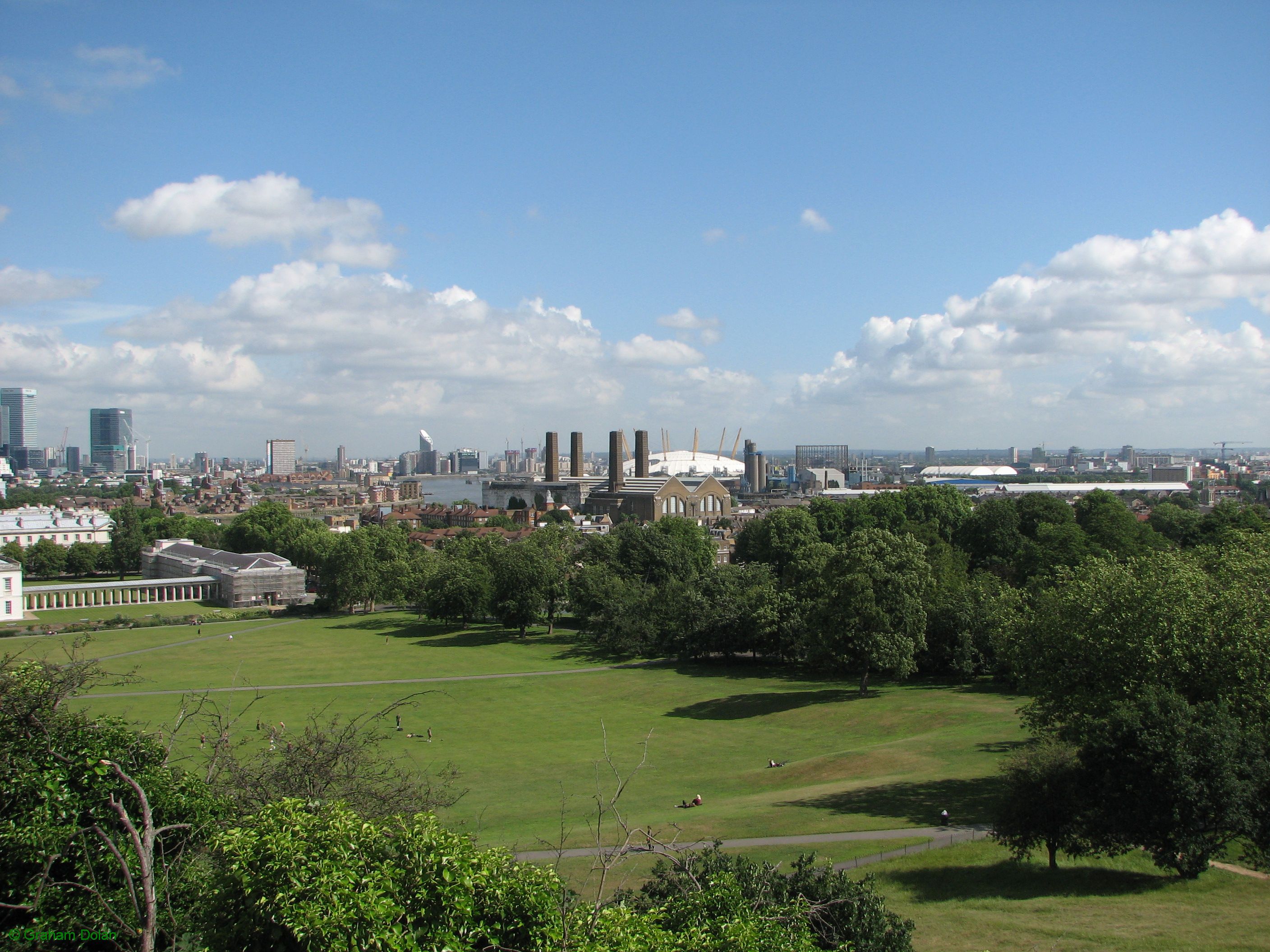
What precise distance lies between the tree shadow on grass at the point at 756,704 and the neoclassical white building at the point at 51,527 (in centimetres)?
9768

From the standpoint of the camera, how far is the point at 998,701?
3369cm

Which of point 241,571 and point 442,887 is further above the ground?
point 442,887

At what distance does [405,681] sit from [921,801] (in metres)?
27.3

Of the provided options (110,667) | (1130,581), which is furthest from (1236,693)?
(110,667)

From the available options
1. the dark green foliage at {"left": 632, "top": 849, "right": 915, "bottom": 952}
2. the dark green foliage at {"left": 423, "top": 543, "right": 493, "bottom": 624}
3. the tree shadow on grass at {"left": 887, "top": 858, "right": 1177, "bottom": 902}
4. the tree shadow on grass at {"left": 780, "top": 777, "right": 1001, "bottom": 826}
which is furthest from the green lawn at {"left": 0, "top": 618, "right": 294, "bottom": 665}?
the dark green foliage at {"left": 632, "top": 849, "right": 915, "bottom": 952}

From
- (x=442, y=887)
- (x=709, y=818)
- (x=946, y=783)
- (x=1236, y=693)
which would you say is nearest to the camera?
(x=442, y=887)

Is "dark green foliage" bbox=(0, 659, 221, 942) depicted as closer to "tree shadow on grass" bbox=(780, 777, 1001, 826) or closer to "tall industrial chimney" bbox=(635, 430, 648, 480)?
"tree shadow on grass" bbox=(780, 777, 1001, 826)

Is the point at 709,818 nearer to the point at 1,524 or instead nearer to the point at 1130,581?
the point at 1130,581

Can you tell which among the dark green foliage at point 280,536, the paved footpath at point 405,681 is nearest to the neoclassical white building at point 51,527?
the dark green foliage at point 280,536

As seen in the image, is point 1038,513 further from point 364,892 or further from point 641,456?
point 641,456

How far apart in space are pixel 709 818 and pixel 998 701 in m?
17.3

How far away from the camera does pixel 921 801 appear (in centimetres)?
2202

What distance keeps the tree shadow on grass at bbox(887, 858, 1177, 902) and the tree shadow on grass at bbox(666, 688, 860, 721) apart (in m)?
17.1

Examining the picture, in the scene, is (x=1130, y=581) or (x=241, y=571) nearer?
(x=1130, y=581)
